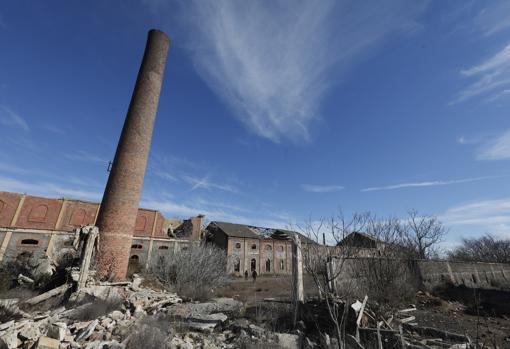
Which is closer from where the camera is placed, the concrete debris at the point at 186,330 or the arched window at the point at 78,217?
the concrete debris at the point at 186,330

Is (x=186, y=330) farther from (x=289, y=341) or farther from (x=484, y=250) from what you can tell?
(x=484, y=250)

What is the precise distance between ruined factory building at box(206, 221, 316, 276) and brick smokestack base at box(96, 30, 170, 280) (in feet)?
55.4

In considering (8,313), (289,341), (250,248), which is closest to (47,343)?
(8,313)

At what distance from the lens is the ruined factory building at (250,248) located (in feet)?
102

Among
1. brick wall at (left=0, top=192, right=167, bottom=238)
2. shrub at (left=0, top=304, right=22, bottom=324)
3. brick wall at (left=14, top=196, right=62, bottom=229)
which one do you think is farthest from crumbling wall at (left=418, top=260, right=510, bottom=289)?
brick wall at (left=14, top=196, right=62, bottom=229)

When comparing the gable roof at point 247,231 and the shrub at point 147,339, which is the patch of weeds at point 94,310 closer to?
the shrub at point 147,339

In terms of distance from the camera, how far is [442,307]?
39.6 feet

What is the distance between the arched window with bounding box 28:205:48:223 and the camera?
74.2ft

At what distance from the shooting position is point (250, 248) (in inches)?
1280

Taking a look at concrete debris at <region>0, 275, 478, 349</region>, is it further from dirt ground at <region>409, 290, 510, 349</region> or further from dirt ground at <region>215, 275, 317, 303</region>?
dirt ground at <region>215, 275, 317, 303</region>

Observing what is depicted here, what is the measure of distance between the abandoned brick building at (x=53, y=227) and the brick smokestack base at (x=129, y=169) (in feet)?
34.8

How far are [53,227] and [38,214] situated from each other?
184 centimetres

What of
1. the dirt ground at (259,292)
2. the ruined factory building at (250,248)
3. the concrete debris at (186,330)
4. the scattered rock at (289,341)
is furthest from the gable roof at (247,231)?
the scattered rock at (289,341)

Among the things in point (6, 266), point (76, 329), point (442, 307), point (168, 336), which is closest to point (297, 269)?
point (168, 336)
